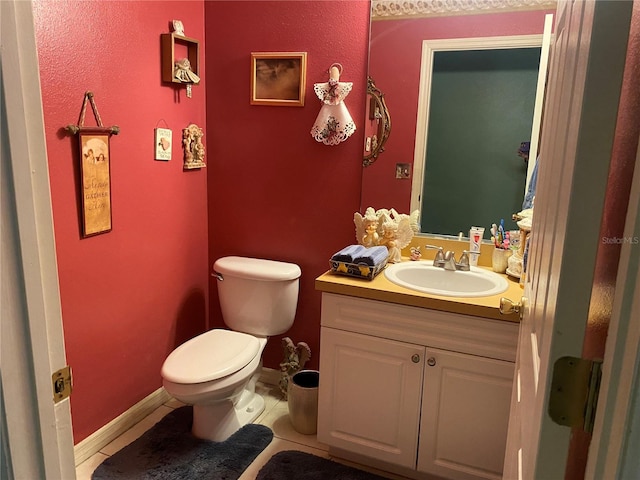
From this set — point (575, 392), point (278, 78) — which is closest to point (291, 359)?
point (278, 78)

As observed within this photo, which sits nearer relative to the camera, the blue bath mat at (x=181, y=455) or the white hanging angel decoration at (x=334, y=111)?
the blue bath mat at (x=181, y=455)

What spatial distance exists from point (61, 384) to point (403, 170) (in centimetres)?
174

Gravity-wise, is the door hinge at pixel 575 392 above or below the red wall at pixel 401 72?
below

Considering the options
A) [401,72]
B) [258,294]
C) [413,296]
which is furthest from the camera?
[258,294]

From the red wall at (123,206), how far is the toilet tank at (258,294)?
298 millimetres

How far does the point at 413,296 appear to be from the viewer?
6.07 feet

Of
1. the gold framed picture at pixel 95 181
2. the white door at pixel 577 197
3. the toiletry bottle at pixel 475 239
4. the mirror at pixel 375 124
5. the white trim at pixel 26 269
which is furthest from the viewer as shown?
the mirror at pixel 375 124

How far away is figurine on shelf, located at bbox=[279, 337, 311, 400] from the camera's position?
2.63m

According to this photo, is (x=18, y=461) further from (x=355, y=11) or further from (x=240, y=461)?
(x=355, y=11)

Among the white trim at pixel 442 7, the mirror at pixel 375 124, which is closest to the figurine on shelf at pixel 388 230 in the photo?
the mirror at pixel 375 124

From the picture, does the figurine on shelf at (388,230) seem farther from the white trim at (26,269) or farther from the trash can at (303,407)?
the white trim at (26,269)

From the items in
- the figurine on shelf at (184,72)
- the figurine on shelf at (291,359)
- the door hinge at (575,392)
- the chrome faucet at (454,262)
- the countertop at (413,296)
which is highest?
the figurine on shelf at (184,72)

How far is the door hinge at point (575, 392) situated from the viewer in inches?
24.5

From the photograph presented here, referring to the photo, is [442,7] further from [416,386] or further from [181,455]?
[181,455]
